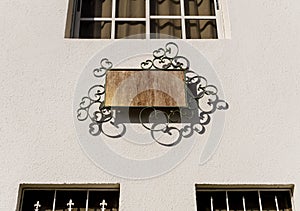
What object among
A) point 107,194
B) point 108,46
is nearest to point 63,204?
point 107,194

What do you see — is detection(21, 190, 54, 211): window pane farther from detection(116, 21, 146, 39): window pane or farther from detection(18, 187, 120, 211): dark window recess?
detection(116, 21, 146, 39): window pane

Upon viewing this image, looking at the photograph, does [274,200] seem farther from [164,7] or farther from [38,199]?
[164,7]

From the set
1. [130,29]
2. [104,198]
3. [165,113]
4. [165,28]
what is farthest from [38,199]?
[165,28]

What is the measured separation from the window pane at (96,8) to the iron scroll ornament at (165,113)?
28.3 inches

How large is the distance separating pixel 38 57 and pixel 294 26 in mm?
2478

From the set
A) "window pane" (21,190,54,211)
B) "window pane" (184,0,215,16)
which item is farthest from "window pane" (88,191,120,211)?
"window pane" (184,0,215,16)

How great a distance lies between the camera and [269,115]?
3926 millimetres

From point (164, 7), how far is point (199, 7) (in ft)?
1.21

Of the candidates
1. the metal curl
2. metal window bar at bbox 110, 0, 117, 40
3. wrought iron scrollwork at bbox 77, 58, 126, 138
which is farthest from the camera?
metal window bar at bbox 110, 0, 117, 40

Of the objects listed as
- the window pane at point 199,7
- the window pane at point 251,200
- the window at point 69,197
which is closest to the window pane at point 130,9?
the window pane at point 199,7

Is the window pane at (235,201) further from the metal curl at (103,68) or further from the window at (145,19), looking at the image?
the window at (145,19)

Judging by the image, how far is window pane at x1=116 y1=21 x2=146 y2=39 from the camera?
177 inches

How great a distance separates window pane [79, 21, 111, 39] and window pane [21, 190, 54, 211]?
1.67 metres

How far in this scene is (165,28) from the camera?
457 cm
